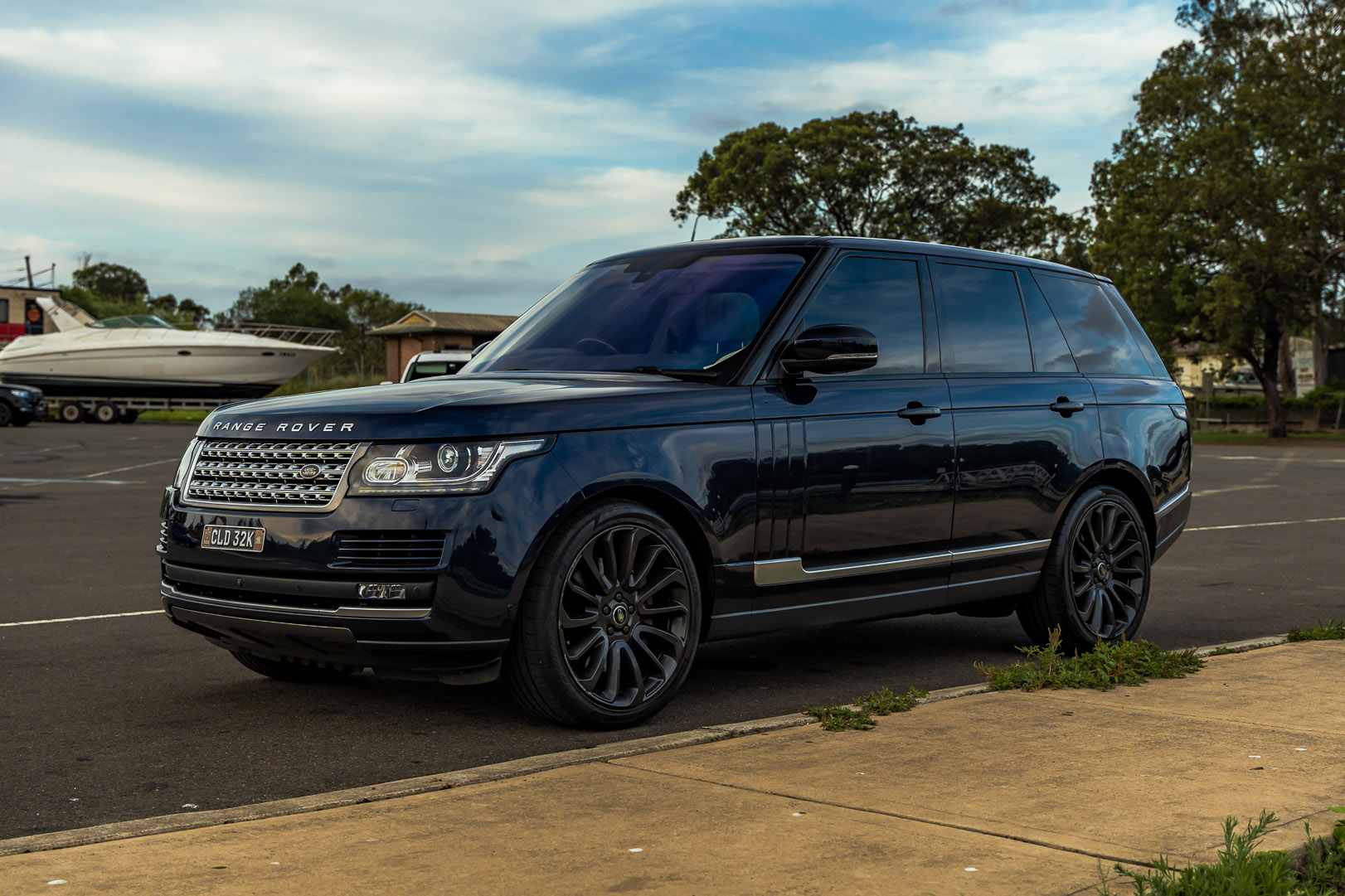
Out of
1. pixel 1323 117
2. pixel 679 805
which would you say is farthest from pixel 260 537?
pixel 1323 117

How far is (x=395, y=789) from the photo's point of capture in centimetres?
443

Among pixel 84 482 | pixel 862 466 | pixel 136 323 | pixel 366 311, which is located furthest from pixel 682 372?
pixel 366 311

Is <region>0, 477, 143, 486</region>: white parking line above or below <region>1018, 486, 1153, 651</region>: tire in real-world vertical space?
below

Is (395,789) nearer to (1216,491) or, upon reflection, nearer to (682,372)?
(682,372)

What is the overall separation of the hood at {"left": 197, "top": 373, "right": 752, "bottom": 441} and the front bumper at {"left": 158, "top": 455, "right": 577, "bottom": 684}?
0.21 metres

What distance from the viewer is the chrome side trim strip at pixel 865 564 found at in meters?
5.93

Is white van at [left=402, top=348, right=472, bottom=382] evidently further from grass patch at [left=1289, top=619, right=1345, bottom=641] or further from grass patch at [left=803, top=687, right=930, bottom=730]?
grass patch at [left=803, top=687, right=930, bottom=730]

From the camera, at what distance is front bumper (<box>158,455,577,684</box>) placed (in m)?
5.05

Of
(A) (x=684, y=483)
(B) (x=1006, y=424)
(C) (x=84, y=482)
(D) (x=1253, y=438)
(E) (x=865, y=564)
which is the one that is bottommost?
(D) (x=1253, y=438)

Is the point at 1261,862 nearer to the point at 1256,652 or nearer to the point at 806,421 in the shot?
the point at 806,421

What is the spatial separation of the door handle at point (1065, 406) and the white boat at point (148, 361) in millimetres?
52482

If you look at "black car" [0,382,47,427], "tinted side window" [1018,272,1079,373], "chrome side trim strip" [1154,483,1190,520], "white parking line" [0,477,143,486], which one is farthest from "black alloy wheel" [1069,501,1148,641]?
"black car" [0,382,47,427]

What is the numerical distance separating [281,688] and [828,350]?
288cm

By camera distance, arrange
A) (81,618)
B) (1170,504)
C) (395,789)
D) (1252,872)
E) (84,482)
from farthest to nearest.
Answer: (84,482) < (81,618) < (1170,504) < (395,789) < (1252,872)
